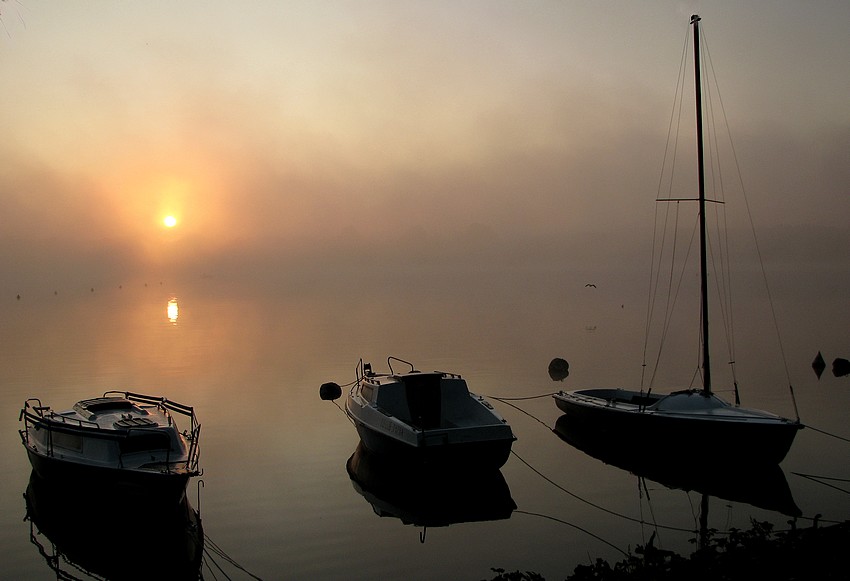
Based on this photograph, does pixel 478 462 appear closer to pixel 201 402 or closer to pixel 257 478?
pixel 257 478

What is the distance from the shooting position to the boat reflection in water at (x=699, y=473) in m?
24.2

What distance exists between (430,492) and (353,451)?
7316 mm

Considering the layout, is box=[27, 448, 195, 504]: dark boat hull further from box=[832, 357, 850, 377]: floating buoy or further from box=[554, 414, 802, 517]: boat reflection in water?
box=[832, 357, 850, 377]: floating buoy

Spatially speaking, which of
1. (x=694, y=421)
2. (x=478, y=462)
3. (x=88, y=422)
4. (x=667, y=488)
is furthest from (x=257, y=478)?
(x=694, y=421)

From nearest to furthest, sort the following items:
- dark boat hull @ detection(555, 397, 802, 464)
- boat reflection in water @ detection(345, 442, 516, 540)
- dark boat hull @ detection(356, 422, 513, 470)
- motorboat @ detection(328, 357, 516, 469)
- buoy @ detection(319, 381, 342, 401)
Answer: boat reflection in water @ detection(345, 442, 516, 540)
dark boat hull @ detection(356, 422, 513, 470)
motorboat @ detection(328, 357, 516, 469)
dark boat hull @ detection(555, 397, 802, 464)
buoy @ detection(319, 381, 342, 401)

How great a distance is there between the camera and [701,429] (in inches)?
1093

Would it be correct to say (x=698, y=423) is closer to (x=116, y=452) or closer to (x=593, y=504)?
(x=593, y=504)

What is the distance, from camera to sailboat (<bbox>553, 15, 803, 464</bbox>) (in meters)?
26.8

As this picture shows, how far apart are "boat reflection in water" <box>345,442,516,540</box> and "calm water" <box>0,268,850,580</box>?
0.18 metres

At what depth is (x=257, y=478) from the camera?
89.3 feet

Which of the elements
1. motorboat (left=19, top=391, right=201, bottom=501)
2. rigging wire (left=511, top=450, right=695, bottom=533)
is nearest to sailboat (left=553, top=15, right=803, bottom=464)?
rigging wire (left=511, top=450, right=695, bottom=533)

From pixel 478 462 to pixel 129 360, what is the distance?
49865 millimetres

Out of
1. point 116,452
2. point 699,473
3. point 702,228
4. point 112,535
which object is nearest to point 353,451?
point 116,452

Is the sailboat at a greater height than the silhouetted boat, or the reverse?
the sailboat
